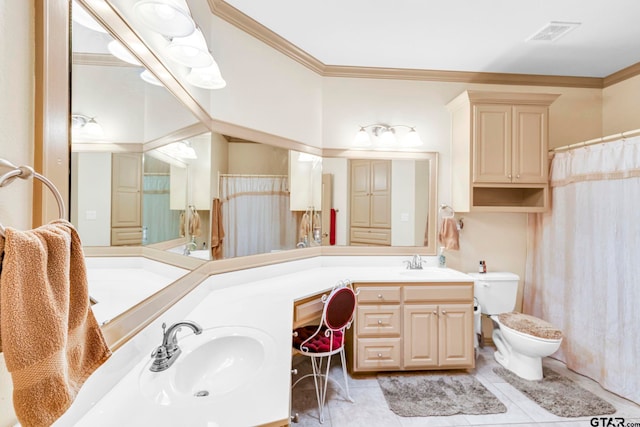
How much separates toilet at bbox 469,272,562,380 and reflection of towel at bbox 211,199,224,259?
6.91ft

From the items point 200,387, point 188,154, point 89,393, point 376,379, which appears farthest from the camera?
point 376,379

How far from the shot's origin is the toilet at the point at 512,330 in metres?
2.11

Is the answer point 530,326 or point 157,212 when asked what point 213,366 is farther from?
point 530,326

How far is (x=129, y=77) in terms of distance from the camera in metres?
0.96

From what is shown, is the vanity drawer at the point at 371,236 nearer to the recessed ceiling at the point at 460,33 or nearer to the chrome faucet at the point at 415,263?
the chrome faucet at the point at 415,263

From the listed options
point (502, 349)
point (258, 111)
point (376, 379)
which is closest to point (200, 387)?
point (376, 379)

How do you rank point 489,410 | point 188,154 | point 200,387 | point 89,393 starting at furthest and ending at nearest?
point 489,410, point 188,154, point 200,387, point 89,393

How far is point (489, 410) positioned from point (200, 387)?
74.6 inches

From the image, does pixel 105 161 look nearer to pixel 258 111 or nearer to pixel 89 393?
Answer: pixel 89 393

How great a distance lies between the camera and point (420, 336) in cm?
223

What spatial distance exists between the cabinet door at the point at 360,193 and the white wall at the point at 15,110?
228 cm

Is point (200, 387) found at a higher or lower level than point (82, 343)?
lower

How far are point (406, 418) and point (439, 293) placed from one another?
0.90 metres

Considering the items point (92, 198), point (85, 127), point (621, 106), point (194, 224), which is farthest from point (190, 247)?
point (621, 106)
